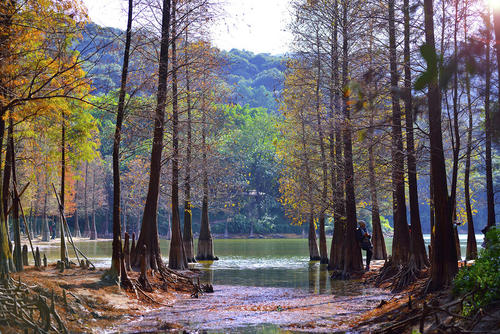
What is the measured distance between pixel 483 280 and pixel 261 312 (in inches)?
260

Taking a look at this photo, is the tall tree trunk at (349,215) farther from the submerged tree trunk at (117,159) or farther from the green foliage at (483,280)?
the green foliage at (483,280)

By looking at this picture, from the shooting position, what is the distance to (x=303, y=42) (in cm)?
2711

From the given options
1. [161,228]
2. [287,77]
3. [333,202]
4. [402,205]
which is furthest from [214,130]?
[161,228]

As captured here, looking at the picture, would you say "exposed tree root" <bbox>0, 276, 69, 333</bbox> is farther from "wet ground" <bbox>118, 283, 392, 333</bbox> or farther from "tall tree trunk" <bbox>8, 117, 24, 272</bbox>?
"tall tree trunk" <bbox>8, 117, 24, 272</bbox>

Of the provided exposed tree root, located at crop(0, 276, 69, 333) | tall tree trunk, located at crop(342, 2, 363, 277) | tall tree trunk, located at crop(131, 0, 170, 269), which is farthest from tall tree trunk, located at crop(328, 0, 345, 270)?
exposed tree root, located at crop(0, 276, 69, 333)

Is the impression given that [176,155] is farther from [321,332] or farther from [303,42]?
[321,332]

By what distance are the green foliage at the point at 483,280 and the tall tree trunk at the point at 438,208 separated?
1997mm

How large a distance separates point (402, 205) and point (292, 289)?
5.19 metres

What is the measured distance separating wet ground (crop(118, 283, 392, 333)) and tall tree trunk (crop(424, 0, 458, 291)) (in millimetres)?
2169

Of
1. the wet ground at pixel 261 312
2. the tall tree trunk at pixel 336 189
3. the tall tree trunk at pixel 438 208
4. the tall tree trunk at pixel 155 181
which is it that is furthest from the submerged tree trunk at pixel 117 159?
the tall tree trunk at pixel 336 189

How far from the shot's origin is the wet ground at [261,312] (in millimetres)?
11953

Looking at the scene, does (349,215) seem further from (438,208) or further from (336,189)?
(438,208)

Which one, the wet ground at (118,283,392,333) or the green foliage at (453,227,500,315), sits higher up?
the green foliage at (453,227,500,315)

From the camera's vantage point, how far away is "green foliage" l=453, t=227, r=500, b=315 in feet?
27.9
